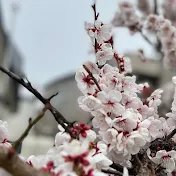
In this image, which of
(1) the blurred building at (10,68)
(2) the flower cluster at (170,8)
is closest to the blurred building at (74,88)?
(1) the blurred building at (10,68)

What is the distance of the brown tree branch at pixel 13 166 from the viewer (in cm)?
69

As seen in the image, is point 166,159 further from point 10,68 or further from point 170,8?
point 10,68

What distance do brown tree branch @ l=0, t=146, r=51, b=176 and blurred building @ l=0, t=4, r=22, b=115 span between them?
10.6 m

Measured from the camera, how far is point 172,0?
5.66 m

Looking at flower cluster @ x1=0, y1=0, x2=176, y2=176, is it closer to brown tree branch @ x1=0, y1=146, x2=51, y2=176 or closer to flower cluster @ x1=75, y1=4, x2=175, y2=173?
flower cluster @ x1=75, y1=4, x2=175, y2=173

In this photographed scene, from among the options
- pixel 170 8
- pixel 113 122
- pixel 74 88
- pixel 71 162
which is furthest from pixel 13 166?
pixel 74 88

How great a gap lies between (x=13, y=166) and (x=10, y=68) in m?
11.2

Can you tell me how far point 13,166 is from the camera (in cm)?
70

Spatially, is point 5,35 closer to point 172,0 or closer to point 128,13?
point 172,0

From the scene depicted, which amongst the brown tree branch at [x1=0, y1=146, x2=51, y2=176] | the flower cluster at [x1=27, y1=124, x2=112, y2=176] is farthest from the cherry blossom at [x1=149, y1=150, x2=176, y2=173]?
the brown tree branch at [x1=0, y1=146, x2=51, y2=176]

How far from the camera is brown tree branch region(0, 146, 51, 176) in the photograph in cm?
69

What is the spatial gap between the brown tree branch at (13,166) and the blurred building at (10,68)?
1063 centimetres

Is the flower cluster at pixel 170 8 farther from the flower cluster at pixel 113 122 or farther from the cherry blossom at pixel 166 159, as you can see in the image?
the cherry blossom at pixel 166 159

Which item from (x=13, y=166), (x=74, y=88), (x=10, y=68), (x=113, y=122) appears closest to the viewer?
(x=13, y=166)
